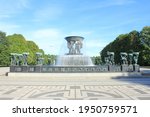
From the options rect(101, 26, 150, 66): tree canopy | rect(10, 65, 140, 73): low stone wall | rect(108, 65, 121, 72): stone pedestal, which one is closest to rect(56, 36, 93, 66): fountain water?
rect(10, 65, 140, 73): low stone wall

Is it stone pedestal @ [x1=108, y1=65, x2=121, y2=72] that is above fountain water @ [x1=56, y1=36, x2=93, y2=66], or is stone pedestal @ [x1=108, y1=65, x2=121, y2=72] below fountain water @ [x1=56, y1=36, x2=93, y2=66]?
below

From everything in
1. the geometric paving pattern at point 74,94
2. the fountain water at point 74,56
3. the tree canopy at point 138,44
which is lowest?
the geometric paving pattern at point 74,94

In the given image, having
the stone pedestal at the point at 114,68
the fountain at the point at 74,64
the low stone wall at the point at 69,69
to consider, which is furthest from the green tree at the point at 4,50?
the stone pedestal at the point at 114,68

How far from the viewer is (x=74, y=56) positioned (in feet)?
140

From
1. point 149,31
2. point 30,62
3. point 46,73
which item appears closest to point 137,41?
point 149,31

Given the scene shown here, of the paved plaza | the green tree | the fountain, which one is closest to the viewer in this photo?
the paved plaza

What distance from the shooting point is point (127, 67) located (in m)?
35.8

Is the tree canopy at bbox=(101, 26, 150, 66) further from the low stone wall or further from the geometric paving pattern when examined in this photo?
the geometric paving pattern

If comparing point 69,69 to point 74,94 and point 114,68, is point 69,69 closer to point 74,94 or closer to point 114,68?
point 114,68

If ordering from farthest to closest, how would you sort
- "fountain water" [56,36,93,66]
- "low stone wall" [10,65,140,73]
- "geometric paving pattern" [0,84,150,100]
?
"fountain water" [56,36,93,66]
"low stone wall" [10,65,140,73]
"geometric paving pattern" [0,84,150,100]

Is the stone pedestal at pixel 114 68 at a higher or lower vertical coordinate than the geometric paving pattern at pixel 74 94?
higher

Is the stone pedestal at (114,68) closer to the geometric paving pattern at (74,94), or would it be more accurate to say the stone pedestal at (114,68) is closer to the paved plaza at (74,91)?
the paved plaza at (74,91)

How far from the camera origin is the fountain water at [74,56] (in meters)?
42.0

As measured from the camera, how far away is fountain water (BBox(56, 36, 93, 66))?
4198 centimetres
